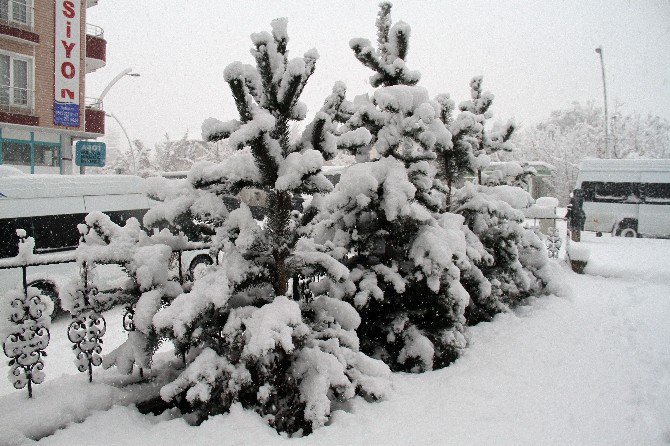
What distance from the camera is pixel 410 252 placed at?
4336 mm

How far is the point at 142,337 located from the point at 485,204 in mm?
Result: 4496

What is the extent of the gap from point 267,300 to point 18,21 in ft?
72.7

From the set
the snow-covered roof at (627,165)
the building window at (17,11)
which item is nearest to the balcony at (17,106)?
the building window at (17,11)

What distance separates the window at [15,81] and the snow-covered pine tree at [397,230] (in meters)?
20.0

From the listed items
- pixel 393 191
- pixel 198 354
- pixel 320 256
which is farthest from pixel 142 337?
pixel 393 191

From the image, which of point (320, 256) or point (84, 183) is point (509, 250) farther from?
point (84, 183)

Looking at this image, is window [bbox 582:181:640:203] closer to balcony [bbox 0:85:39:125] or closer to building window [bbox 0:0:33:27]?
balcony [bbox 0:85:39:125]

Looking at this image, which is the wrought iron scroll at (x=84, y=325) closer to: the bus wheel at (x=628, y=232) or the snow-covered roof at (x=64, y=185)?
the snow-covered roof at (x=64, y=185)

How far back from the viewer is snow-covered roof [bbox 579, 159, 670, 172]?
57.8ft

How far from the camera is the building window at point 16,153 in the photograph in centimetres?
1923

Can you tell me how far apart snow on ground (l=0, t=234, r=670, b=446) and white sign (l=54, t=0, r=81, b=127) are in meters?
18.0

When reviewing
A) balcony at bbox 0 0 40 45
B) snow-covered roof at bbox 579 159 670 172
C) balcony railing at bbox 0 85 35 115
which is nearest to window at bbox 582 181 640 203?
snow-covered roof at bbox 579 159 670 172

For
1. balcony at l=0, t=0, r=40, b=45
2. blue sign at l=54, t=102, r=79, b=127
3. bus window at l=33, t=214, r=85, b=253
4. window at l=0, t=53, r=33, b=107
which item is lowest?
bus window at l=33, t=214, r=85, b=253

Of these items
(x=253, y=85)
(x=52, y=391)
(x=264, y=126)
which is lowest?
(x=52, y=391)
